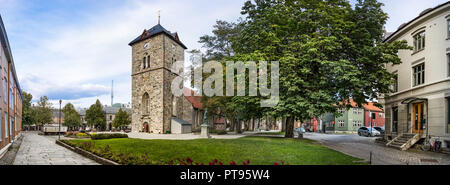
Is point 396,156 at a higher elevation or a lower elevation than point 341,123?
higher

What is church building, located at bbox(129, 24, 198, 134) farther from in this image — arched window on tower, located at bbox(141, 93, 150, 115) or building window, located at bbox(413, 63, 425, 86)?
building window, located at bbox(413, 63, 425, 86)

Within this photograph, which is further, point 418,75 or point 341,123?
point 341,123

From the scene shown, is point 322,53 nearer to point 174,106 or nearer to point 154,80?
point 154,80

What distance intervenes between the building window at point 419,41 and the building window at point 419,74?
1.17 meters

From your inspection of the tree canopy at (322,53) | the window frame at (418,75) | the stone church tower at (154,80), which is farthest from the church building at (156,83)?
the window frame at (418,75)

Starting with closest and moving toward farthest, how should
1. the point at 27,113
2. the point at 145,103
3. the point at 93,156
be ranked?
the point at 93,156 → the point at 145,103 → the point at 27,113

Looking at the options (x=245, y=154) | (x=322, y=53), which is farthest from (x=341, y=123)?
(x=245, y=154)

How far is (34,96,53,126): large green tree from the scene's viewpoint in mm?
53781

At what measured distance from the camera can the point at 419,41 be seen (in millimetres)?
16453

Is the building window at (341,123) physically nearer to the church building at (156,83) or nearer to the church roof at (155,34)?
the church building at (156,83)

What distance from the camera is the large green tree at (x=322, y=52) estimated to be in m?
16.2

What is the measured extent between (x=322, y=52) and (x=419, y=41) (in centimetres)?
625

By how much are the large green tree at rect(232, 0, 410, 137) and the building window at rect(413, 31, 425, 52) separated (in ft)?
2.37
